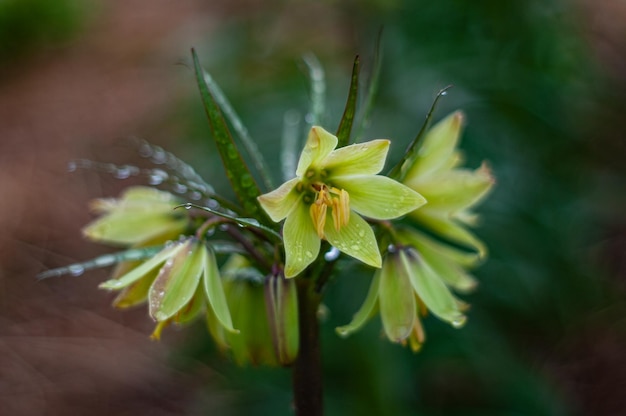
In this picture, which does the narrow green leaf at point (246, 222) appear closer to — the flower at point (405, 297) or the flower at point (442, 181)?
the flower at point (405, 297)

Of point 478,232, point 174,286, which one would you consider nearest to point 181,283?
point 174,286

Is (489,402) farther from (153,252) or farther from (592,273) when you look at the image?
(153,252)

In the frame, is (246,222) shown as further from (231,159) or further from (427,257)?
(427,257)

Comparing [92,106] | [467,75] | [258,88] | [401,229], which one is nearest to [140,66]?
[92,106]

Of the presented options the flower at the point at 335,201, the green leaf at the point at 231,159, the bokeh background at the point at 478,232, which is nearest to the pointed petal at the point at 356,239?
the flower at the point at 335,201

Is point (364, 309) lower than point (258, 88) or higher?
higher

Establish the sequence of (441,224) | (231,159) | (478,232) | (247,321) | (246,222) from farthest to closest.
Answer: (478,232) → (441,224) → (247,321) → (231,159) → (246,222)

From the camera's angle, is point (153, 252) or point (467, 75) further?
point (467, 75)
